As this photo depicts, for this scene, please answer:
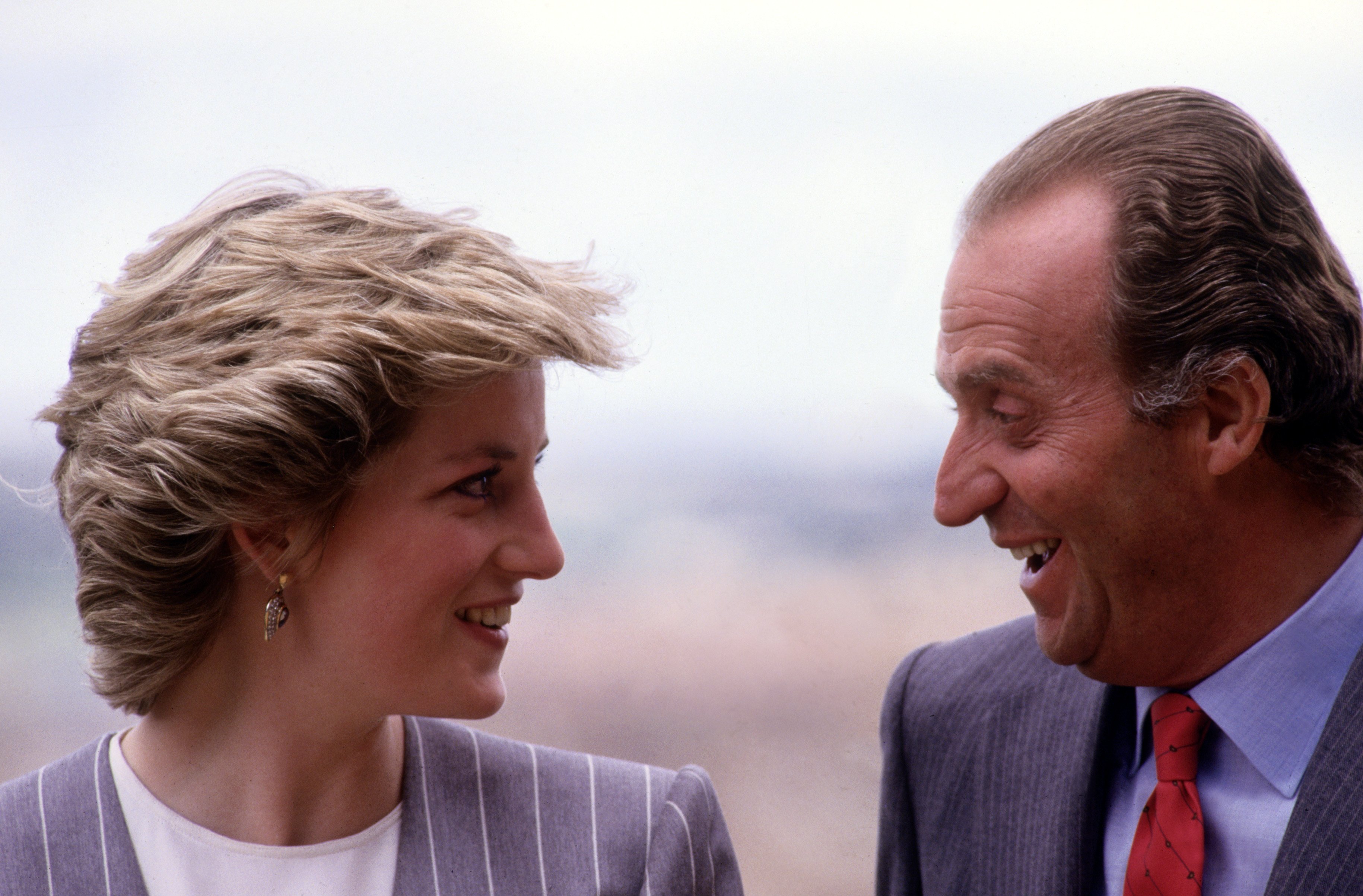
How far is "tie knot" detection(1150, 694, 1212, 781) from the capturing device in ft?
4.49

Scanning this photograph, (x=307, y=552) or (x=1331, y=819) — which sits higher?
(x=307, y=552)

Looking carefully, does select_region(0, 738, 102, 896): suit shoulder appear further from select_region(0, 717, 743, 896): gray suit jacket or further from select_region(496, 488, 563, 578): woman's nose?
select_region(496, 488, 563, 578): woman's nose

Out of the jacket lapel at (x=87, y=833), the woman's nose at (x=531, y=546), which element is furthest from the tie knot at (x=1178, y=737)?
the jacket lapel at (x=87, y=833)

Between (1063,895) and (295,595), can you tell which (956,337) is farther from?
(295,595)

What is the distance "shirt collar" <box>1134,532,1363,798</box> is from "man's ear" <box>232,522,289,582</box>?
1.12 meters

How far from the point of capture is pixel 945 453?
1.50m

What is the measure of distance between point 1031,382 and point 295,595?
3.00ft

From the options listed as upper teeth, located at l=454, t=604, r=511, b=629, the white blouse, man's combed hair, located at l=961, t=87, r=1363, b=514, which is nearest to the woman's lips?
upper teeth, located at l=454, t=604, r=511, b=629

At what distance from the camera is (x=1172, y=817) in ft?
4.40

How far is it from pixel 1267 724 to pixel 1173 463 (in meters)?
0.33

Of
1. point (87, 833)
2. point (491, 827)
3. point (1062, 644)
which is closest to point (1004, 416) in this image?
point (1062, 644)

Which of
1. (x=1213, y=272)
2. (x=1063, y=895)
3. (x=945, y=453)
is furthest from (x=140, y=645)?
(x=1213, y=272)

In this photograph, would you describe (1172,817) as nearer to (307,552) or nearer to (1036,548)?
(1036,548)

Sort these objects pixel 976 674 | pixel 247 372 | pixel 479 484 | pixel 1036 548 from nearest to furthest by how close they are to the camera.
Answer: pixel 247 372 → pixel 479 484 → pixel 1036 548 → pixel 976 674
